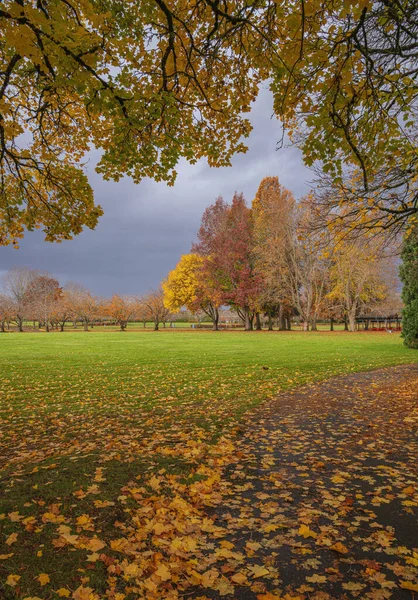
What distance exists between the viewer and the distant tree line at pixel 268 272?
34500mm

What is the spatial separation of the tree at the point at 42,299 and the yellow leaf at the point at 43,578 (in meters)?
53.6

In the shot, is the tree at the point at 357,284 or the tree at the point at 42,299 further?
the tree at the point at 42,299

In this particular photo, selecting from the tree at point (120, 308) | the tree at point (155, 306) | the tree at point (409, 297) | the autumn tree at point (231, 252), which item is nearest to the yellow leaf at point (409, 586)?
the tree at point (409, 297)

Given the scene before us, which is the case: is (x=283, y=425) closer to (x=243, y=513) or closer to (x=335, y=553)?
(x=243, y=513)

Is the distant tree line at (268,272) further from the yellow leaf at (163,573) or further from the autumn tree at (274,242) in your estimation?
the yellow leaf at (163,573)

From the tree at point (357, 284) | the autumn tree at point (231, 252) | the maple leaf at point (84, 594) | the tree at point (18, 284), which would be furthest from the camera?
the tree at point (18, 284)

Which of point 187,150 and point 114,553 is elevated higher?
point 187,150

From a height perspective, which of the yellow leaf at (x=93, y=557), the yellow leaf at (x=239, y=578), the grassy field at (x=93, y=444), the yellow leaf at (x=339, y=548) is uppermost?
the yellow leaf at (x=339, y=548)

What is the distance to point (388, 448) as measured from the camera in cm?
509

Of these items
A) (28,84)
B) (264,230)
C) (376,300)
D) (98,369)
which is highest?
(264,230)

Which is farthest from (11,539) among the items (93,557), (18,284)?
(18,284)

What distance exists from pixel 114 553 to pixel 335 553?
5.89 ft

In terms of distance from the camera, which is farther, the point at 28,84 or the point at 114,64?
the point at 28,84

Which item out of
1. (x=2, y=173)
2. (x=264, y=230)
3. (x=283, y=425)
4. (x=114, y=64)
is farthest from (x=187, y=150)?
(x=264, y=230)
